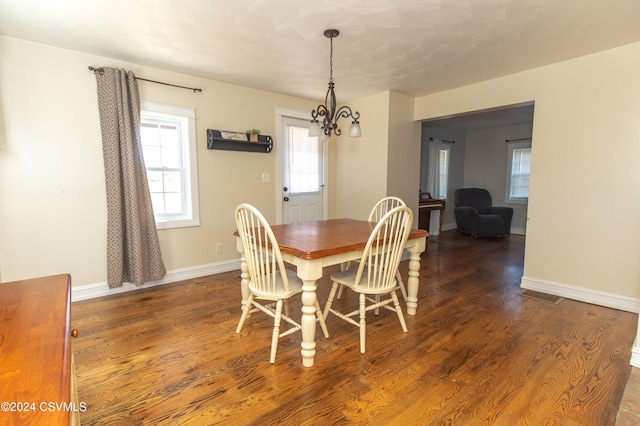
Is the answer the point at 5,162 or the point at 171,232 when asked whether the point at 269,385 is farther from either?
the point at 5,162

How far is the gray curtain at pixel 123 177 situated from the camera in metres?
2.91

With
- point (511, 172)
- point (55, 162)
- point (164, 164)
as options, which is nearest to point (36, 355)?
point (55, 162)

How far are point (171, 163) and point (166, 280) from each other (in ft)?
4.28

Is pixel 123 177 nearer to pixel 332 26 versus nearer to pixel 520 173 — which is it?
pixel 332 26

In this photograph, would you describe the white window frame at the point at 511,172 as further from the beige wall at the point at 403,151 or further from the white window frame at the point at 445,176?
the beige wall at the point at 403,151

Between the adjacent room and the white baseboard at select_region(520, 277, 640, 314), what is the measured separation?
2 centimetres

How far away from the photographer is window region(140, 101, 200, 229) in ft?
10.9

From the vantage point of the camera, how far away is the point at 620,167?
2.74m

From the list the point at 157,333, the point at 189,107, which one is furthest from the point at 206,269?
the point at 189,107

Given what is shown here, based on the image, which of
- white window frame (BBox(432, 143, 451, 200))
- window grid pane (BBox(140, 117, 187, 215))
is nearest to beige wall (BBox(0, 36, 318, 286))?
window grid pane (BBox(140, 117, 187, 215))

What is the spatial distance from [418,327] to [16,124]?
3.72 m

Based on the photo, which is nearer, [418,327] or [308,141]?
[418,327]

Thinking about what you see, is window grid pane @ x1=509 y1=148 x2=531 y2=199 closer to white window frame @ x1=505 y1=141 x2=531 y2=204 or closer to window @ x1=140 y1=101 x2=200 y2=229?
white window frame @ x1=505 y1=141 x2=531 y2=204

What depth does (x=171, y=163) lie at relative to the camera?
11.5 ft
